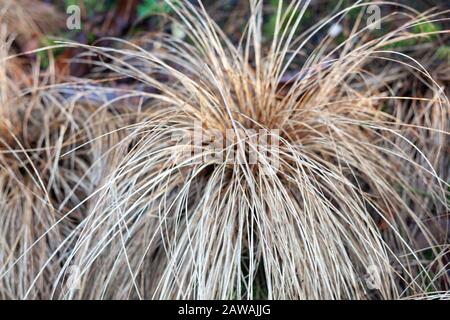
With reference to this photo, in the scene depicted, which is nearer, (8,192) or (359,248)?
(359,248)

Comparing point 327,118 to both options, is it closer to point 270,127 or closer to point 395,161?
point 270,127

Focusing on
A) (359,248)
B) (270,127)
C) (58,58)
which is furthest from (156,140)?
(58,58)

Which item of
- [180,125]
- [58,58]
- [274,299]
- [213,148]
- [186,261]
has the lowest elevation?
[274,299]

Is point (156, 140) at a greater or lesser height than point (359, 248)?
greater

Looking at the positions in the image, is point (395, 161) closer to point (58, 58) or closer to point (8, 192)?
point (8, 192)

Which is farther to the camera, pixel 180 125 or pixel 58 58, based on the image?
pixel 58 58

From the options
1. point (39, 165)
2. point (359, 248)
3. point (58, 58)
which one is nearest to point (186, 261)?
point (359, 248)

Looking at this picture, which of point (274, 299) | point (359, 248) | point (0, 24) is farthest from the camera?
point (0, 24)

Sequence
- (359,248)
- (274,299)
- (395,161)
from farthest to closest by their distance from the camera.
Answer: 1. (395,161)
2. (359,248)
3. (274,299)

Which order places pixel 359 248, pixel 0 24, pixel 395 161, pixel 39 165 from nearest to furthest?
pixel 359 248 → pixel 395 161 → pixel 39 165 → pixel 0 24
